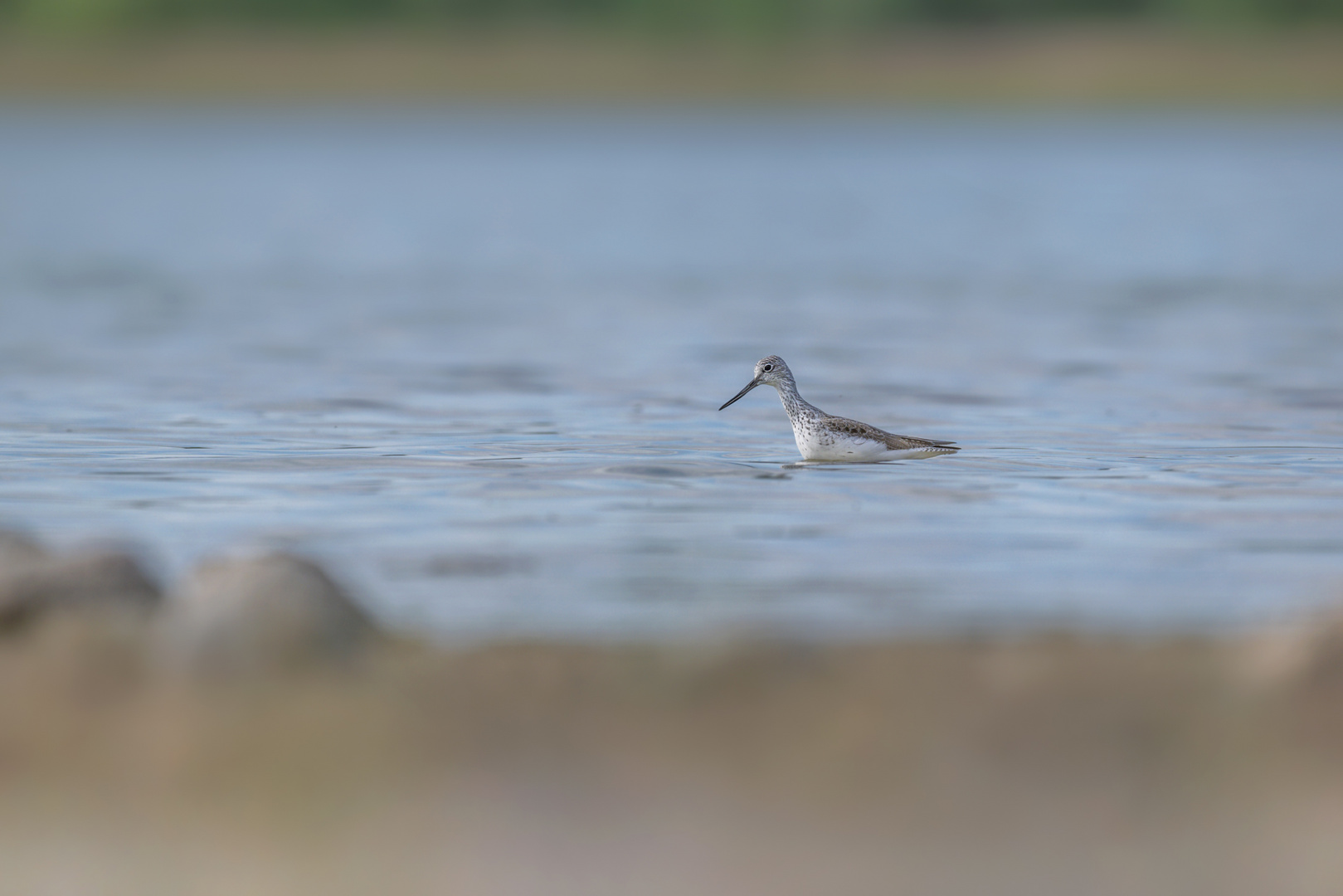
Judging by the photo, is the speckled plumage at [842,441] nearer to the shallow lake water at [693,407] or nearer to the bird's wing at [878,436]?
the bird's wing at [878,436]

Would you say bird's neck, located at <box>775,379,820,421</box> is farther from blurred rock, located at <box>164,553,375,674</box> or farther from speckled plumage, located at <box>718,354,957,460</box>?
blurred rock, located at <box>164,553,375,674</box>

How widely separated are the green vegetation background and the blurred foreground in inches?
3802

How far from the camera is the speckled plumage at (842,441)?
1198 cm

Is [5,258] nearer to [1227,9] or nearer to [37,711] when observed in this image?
[37,711]

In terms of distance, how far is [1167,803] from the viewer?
5891mm

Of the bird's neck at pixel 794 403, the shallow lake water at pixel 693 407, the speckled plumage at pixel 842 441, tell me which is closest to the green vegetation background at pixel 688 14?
the shallow lake water at pixel 693 407

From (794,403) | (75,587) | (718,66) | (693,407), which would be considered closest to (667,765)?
(75,587)

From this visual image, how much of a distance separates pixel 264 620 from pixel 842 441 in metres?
5.55

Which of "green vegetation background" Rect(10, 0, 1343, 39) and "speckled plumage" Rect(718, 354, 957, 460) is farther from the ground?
"green vegetation background" Rect(10, 0, 1343, 39)

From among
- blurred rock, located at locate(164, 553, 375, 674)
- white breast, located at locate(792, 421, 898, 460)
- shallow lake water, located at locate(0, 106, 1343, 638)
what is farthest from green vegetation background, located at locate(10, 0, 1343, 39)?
blurred rock, located at locate(164, 553, 375, 674)

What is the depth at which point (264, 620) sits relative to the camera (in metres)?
7.00

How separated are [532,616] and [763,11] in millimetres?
98449

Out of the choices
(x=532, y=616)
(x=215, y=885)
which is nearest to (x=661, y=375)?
(x=532, y=616)

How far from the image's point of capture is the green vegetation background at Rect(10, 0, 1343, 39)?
10119 centimetres
